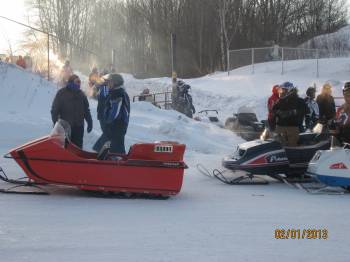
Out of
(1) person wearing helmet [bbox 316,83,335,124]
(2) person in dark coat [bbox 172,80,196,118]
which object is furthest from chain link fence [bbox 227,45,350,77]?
(1) person wearing helmet [bbox 316,83,335,124]

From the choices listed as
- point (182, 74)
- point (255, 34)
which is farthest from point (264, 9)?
point (182, 74)

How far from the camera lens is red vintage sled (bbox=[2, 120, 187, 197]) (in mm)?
6848

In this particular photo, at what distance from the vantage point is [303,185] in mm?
8391

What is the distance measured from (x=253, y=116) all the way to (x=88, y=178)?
9.74 metres

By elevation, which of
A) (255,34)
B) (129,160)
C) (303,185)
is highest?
(255,34)

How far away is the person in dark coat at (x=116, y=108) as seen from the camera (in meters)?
7.92

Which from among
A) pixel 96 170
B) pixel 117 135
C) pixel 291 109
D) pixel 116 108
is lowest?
pixel 96 170

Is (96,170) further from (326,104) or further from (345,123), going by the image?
(326,104)

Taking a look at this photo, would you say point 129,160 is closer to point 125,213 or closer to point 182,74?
point 125,213

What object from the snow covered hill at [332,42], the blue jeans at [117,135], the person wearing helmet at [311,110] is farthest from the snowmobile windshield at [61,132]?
the snow covered hill at [332,42]
